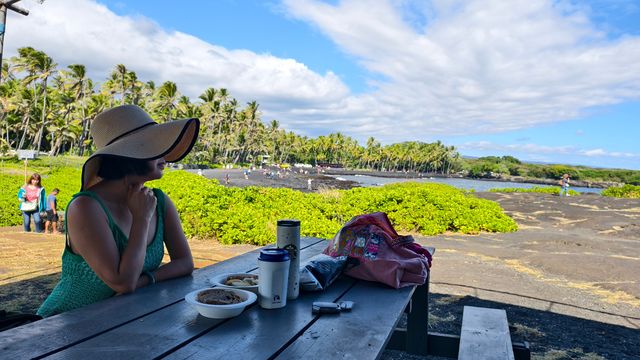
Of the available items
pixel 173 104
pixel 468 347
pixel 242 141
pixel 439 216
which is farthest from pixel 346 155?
pixel 468 347

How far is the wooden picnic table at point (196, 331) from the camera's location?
1.38 metres

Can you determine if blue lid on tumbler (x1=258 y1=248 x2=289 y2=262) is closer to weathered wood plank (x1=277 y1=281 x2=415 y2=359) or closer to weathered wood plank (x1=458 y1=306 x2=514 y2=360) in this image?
weathered wood plank (x1=277 y1=281 x2=415 y2=359)

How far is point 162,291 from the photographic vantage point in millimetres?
2049

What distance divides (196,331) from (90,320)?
37cm

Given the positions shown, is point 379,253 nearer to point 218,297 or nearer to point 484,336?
point 218,297

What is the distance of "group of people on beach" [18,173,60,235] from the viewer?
1057cm

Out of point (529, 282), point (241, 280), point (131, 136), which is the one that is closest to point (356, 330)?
point (241, 280)

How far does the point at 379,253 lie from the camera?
2.34 metres

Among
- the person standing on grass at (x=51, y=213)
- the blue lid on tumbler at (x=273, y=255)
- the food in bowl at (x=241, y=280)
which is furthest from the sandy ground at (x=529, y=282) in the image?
the blue lid on tumbler at (x=273, y=255)

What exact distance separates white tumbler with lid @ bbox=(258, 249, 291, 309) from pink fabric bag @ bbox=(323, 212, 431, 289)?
60 centimetres

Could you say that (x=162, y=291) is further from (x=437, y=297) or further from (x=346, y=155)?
(x=346, y=155)

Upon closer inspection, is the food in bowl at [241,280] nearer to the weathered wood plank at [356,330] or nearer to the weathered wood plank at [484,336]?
the weathered wood plank at [356,330]

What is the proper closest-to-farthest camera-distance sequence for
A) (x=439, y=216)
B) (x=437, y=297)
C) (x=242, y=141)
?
(x=437, y=297)
(x=439, y=216)
(x=242, y=141)

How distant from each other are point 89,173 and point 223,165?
271 ft
